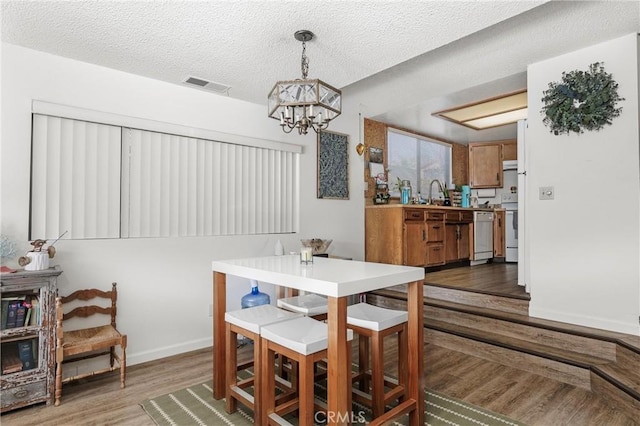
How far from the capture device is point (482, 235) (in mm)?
6117

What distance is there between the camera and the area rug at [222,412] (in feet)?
7.29

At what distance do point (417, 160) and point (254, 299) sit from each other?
3.81 m

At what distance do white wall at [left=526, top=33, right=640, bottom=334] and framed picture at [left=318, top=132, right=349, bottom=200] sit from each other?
6.93ft

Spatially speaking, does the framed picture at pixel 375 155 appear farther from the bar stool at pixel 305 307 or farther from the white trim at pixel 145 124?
the bar stool at pixel 305 307

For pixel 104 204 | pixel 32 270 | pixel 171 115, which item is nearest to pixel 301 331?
pixel 32 270

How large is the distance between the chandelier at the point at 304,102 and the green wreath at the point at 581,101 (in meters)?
2.03

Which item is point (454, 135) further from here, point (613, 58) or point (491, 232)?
point (613, 58)

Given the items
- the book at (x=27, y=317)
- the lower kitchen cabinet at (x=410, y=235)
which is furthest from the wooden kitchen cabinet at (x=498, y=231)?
the book at (x=27, y=317)

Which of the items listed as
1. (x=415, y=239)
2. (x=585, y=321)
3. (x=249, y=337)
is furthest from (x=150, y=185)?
(x=585, y=321)

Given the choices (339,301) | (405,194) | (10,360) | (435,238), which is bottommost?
(10,360)

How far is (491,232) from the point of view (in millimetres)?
6324

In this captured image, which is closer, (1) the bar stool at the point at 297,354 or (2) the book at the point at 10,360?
(1) the bar stool at the point at 297,354

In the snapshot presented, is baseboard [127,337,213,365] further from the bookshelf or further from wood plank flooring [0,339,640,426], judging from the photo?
the bookshelf

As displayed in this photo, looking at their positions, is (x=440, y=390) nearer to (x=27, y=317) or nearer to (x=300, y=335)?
(x=300, y=335)
